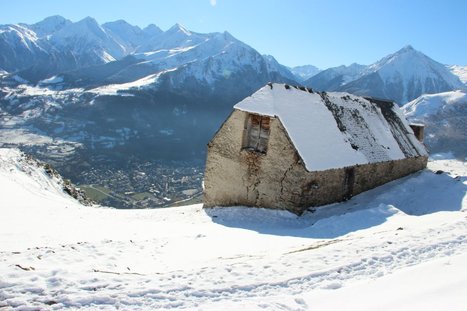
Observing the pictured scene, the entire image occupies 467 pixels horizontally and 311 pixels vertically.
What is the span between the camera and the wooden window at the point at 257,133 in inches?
865

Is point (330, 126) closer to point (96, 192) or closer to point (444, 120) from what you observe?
point (96, 192)

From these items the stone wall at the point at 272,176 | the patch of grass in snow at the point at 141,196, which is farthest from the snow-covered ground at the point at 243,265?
the patch of grass in snow at the point at 141,196

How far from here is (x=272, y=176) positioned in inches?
845

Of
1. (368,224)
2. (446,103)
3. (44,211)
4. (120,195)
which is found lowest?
(120,195)

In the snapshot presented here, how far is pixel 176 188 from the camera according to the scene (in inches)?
5212

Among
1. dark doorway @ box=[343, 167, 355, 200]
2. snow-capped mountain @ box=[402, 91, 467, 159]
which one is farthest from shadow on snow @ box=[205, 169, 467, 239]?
snow-capped mountain @ box=[402, 91, 467, 159]

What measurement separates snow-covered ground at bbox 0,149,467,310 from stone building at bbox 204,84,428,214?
235 cm

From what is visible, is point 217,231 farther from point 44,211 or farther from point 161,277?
point 44,211

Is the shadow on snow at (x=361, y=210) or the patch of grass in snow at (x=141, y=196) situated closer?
the shadow on snow at (x=361, y=210)

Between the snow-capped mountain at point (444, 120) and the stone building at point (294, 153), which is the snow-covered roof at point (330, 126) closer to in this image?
the stone building at point (294, 153)

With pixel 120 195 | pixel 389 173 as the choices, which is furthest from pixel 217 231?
pixel 120 195

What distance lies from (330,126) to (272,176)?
5489 millimetres

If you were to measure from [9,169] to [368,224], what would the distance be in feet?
104

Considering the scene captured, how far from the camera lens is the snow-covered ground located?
7840 millimetres
